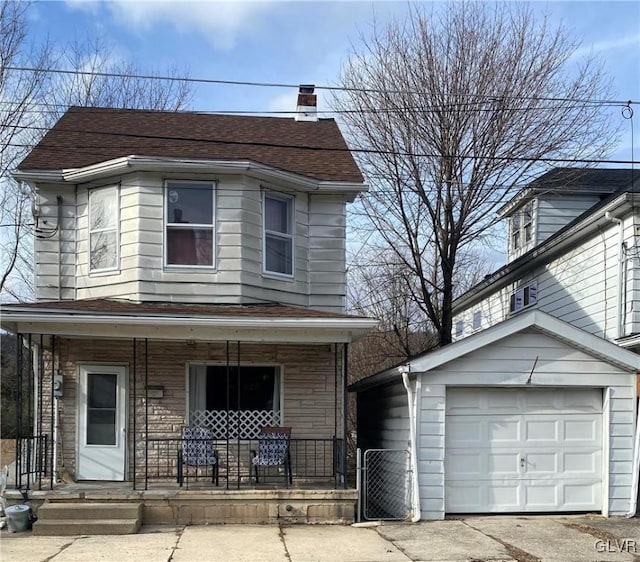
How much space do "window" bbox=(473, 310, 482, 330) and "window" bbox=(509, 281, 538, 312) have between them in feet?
10.5

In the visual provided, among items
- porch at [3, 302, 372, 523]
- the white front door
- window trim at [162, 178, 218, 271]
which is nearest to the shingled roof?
window trim at [162, 178, 218, 271]

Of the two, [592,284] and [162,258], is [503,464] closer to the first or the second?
[592,284]

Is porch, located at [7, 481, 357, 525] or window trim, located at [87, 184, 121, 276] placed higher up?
window trim, located at [87, 184, 121, 276]

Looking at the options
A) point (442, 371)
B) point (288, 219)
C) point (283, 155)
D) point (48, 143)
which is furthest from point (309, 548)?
point (48, 143)

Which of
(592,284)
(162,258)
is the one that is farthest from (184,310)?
(592,284)

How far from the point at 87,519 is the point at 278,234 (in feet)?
19.2

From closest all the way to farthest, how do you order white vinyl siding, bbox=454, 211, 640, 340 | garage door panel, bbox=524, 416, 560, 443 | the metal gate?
the metal gate
garage door panel, bbox=524, 416, 560, 443
white vinyl siding, bbox=454, 211, 640, 340

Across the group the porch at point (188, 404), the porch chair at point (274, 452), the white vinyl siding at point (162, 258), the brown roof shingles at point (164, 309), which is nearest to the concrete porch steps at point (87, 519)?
the porch at point (188, 404)

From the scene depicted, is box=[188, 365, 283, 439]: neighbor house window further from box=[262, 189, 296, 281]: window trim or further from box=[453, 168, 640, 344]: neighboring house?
box=[453, 168, 640, 344]: neighboring house

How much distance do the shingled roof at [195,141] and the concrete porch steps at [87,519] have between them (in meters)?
5.79

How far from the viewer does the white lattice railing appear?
12.2 m

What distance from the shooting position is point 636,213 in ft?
43.4

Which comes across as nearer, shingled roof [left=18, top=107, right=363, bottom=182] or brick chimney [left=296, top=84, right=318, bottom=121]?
shingled roof [left=18, top=107, right=363, bottom=182]

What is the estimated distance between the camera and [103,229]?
12961 millimetres
